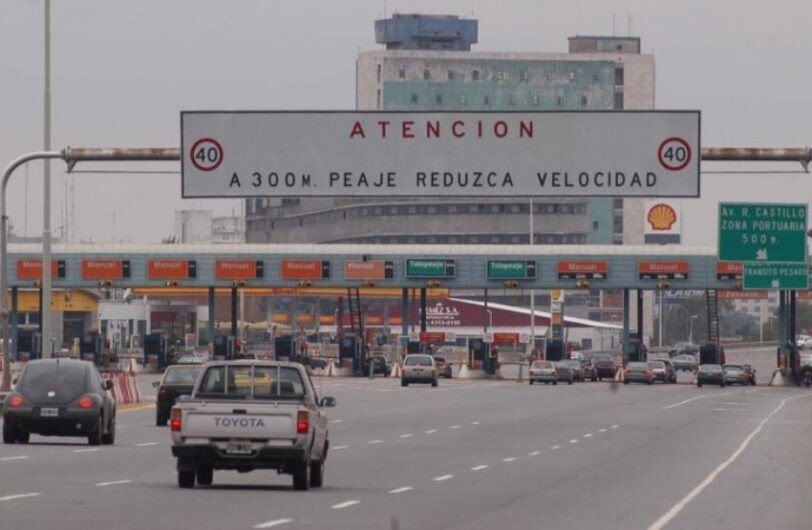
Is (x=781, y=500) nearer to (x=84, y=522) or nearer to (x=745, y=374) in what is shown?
(x=84, y=522)

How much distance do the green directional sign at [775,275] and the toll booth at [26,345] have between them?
39.2m

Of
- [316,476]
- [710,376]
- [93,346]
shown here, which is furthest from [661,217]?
[316,476]

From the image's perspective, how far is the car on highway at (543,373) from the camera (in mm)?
95438

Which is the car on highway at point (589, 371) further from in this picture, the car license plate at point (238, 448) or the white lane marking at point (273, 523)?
the white lane marking at point (273, 523)

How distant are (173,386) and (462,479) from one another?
55.8 ft

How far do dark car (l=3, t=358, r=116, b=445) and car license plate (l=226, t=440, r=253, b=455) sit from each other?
1063cm

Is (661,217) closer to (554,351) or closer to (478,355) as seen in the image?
(554,351)

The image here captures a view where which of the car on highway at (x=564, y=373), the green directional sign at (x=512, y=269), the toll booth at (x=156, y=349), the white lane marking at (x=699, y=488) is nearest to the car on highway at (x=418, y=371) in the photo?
the car on highway at (x=564, y=373)

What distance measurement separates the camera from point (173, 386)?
146ft

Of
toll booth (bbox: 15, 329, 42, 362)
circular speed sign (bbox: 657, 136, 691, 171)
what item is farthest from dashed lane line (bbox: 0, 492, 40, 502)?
toll booth (bbox: 15, 329, 42, 362)

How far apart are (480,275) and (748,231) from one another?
3636 cm

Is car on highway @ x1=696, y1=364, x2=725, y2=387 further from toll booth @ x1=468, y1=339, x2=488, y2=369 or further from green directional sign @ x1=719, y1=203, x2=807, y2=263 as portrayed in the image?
green directional sign @ x1=719, y1=203, x2=807, y2=263

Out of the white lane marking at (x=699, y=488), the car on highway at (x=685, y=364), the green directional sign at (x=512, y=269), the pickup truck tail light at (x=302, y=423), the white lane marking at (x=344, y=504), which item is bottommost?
the car on highway at (x=685, y=364)

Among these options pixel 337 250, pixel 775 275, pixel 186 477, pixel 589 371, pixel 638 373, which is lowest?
pixel 589 371
